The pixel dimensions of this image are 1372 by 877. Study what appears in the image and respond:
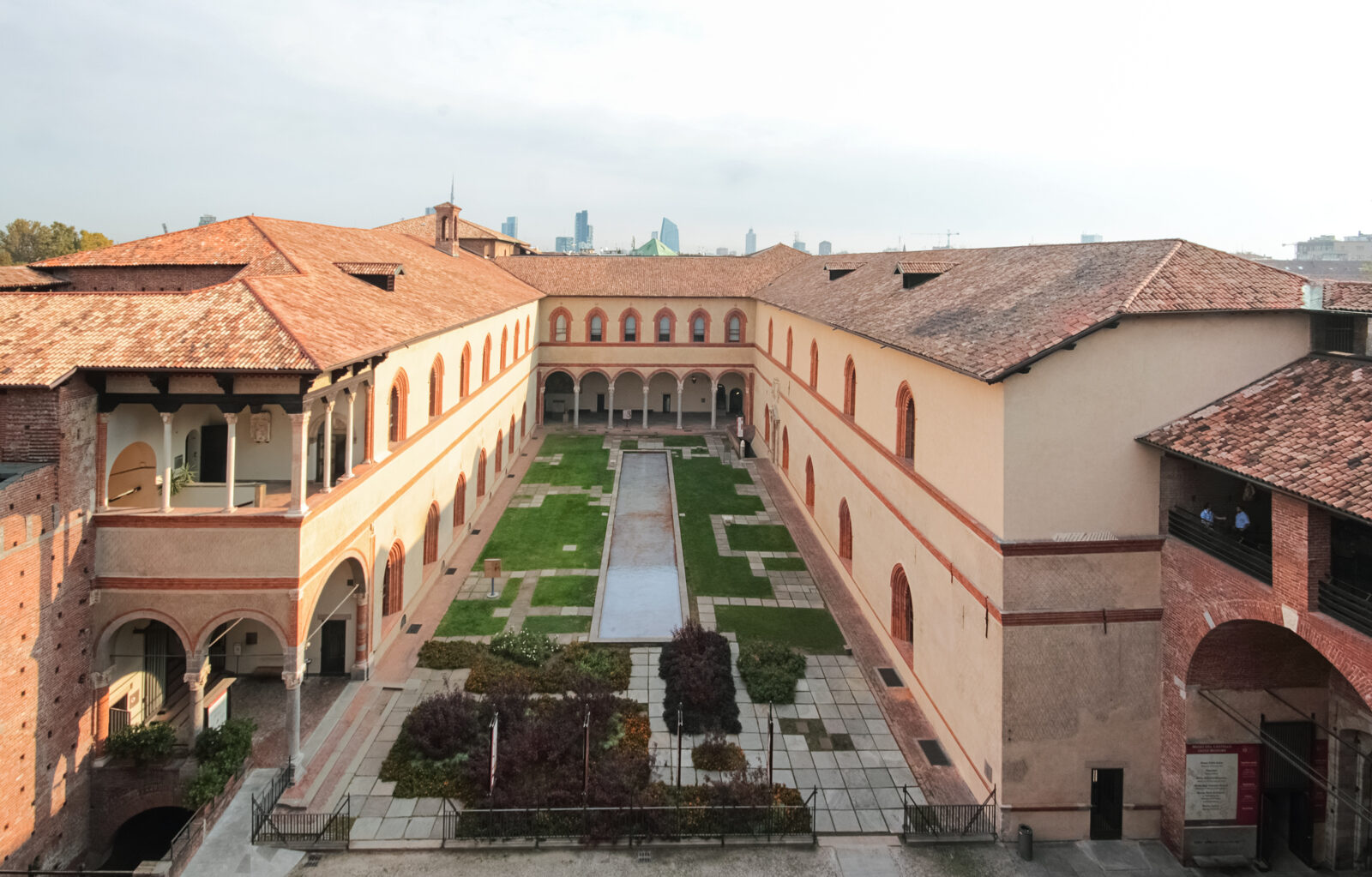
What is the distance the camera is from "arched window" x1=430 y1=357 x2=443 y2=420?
23844mm

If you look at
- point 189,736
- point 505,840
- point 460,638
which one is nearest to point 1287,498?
point 505,840

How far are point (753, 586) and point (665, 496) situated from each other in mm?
10780

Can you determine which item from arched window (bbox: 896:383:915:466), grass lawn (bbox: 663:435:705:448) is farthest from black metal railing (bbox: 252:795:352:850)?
grass lawn (bbox: 663:435:705:448)

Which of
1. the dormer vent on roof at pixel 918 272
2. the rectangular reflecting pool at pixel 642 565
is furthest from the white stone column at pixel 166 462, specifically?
the dormer vent on roof at pixel 918 272

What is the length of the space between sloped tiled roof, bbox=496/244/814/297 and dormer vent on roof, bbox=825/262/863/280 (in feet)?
37.0

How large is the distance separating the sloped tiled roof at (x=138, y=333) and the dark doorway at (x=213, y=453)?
13.1 ft

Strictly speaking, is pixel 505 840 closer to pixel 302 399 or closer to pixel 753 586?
pixel 302 399

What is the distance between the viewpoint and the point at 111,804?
14797 mm

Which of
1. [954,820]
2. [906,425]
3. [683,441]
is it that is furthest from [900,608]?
[683,441]

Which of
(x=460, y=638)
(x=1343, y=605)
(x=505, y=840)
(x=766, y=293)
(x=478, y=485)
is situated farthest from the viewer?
(x=766, y=293)

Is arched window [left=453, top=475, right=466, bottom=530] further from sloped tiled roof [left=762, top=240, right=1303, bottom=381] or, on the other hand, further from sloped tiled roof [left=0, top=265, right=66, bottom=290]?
sloped tiled roof [left=762, top=240, right=1303, bottom=381]

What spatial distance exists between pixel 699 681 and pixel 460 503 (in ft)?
43.5

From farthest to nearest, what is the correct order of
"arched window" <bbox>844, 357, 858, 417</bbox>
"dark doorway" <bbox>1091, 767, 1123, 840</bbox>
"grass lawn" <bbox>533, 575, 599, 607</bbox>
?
1. "arched window" <bbox>844, 357, 858, 417</bbox>
2. "grass lawn" <bbox>533, 575, 599, 607</bbox>
3. "dark doorway" <bbox>1091, 767, 1123, 840</bbox>

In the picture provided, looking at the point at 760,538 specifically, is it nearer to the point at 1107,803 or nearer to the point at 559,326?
the point at 1107,803
